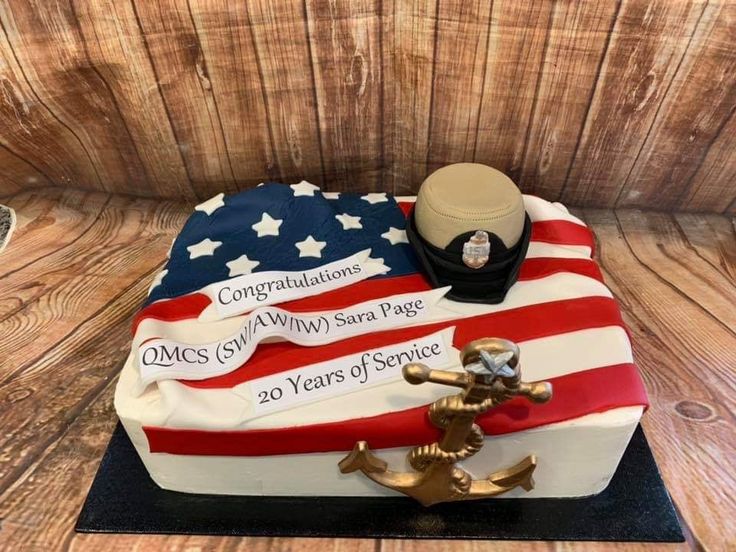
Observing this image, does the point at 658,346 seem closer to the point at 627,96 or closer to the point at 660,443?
the point at 660,443

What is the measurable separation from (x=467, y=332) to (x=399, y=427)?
19cm

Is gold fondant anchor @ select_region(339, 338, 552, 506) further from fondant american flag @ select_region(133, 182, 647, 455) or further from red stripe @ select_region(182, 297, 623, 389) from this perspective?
red stripe @ select_region(182, 297, 623, 389)

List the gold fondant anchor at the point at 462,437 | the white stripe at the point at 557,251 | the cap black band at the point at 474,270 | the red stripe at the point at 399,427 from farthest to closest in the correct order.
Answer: the white stripe at the point at 557,251 → the cap black band at the point at 474,270 → the red stripe at the point at 399,427 → the gold fondant anchor at the point at 462,437

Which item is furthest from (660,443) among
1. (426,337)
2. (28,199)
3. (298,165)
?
(28,199)

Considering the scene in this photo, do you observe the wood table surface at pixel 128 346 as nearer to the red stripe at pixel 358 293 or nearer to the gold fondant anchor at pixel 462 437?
the gold fondant anchor at pixel 462 437

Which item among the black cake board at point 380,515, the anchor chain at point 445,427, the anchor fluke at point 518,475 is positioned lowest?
the black cake board at point 380,515

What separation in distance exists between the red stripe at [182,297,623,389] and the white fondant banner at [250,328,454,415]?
1 centimetres

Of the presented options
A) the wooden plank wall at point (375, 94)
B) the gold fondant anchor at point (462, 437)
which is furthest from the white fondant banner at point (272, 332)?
the wooden plank wall at point (375, 94)

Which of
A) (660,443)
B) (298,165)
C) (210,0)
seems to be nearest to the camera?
(660,443)

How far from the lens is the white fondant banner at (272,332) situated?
813 mm

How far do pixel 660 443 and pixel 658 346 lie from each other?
209 mm

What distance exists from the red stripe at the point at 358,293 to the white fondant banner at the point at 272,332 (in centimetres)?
2

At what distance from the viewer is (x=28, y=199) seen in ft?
4.57

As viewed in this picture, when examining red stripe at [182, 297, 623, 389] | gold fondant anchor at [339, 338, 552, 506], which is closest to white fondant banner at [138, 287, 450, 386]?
red stripe at [182, 297, 623, 389]
